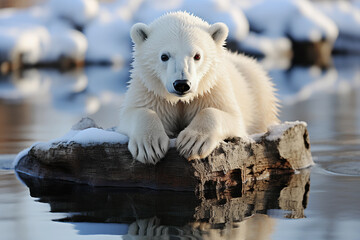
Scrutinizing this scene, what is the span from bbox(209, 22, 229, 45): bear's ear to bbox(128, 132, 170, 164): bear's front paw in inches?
28.6

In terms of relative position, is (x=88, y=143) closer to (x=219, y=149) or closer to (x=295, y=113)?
(x=219, y=149)

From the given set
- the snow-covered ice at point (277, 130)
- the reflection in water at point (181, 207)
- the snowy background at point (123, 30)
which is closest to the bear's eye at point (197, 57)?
the reflection in water at point (181, 207)

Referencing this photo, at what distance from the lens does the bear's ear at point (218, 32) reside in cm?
422

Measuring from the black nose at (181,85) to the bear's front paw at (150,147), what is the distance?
0.40 meters

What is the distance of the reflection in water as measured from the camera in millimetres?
3141

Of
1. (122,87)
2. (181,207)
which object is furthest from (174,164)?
(122,87)

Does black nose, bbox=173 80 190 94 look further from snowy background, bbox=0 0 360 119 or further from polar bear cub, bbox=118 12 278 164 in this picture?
snowy background, bbox=0 0 360 119

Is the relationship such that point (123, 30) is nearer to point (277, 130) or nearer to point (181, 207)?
point (277, 130)

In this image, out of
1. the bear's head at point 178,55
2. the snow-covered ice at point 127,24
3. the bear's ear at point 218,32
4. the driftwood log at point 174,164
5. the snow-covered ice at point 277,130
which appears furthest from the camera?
the snow-covered ice at point 127,24

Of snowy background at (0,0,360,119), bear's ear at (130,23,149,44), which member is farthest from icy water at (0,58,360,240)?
snowy background at (0,0,360,119)

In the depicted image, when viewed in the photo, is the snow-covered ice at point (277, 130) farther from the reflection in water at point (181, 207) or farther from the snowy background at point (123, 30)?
the snowy background at point (123, 30)

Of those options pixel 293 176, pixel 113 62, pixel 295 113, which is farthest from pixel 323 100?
pixel 113 62

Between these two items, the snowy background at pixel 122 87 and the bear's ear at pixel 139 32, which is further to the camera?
the bear's ear at pixel 139 32

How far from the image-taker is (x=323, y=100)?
10859 mm
